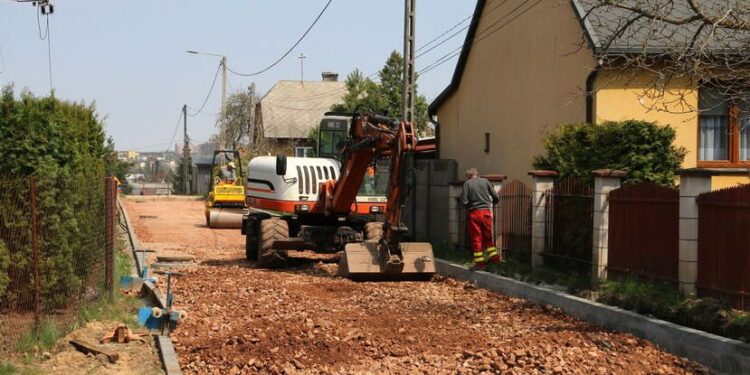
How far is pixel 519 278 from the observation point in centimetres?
1439

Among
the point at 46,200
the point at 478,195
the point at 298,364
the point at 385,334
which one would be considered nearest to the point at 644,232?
the point at 385,334

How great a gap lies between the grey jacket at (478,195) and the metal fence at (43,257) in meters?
6.66

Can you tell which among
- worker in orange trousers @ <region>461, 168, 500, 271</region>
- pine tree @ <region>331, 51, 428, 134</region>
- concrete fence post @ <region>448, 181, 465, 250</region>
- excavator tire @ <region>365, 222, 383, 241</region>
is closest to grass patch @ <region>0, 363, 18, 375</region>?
worker in orange trousers @ <region>461, 168, 500, 271</region>

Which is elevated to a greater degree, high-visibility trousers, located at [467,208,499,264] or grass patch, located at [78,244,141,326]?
high-visibility trousers, located at [467,208,499,264]

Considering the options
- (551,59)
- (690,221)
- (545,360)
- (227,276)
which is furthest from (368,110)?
(545,360)

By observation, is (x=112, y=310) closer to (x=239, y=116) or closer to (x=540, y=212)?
(x=540, y=212)

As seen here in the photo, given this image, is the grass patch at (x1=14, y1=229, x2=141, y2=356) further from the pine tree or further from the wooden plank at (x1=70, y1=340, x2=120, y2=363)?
the pine tree

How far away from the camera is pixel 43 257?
10.1 m

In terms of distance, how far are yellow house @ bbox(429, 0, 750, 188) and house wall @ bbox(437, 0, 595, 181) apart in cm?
2

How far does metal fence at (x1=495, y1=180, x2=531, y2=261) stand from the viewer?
Result: 15945mm

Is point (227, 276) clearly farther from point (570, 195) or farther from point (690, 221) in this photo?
point (690, 221)

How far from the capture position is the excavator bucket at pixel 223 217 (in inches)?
1286

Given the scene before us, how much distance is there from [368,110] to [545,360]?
28.6 feet

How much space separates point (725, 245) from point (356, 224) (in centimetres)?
1030
